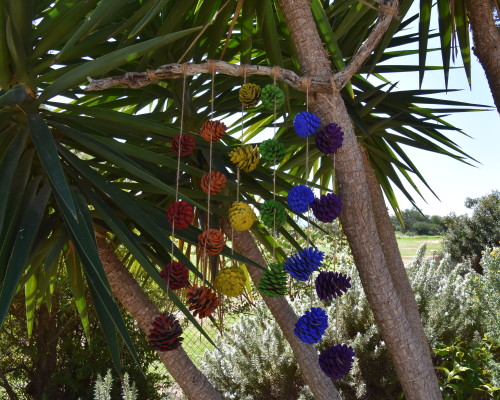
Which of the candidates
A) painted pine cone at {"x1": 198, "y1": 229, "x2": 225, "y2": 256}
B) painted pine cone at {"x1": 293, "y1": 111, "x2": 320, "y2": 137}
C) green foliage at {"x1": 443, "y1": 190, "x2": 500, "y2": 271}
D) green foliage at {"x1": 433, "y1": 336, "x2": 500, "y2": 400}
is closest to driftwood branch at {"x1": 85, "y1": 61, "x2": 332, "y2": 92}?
painted pine cone at {"x1": 293, "y1": 111, "x2": 320, "y2": 137}

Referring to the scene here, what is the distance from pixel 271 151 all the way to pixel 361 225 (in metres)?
0.32

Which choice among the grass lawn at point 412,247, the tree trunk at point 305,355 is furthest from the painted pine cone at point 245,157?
the grass lawn at point 412,247

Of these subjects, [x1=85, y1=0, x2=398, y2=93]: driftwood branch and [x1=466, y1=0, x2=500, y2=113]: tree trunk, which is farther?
[x1=466, y1=0, x2=500, y2=113]: tree trunk

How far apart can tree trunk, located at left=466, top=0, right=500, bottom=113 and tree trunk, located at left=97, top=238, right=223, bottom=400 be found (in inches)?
58.3

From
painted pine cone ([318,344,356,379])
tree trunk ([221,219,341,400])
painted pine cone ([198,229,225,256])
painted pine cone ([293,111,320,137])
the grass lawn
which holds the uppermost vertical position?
painted pine cone ([293,111,320,137])

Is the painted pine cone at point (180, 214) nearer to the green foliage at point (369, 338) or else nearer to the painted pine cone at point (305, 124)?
the painted pine cone at point (305, 124)

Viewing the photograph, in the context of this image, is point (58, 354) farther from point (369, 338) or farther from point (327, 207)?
point (327, 207)

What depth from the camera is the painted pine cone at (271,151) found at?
109 cm

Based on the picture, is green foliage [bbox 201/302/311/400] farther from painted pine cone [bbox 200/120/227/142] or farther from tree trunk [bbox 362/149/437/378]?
painted pine cone [bbox 200/120/227/142]

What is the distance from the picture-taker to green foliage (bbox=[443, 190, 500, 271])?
924cm

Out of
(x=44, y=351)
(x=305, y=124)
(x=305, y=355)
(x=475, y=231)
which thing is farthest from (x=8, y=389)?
(x=475, y=231)

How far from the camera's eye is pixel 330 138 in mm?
1099

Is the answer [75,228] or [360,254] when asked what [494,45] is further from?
[75,228]

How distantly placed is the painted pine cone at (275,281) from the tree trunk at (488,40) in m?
1.27
